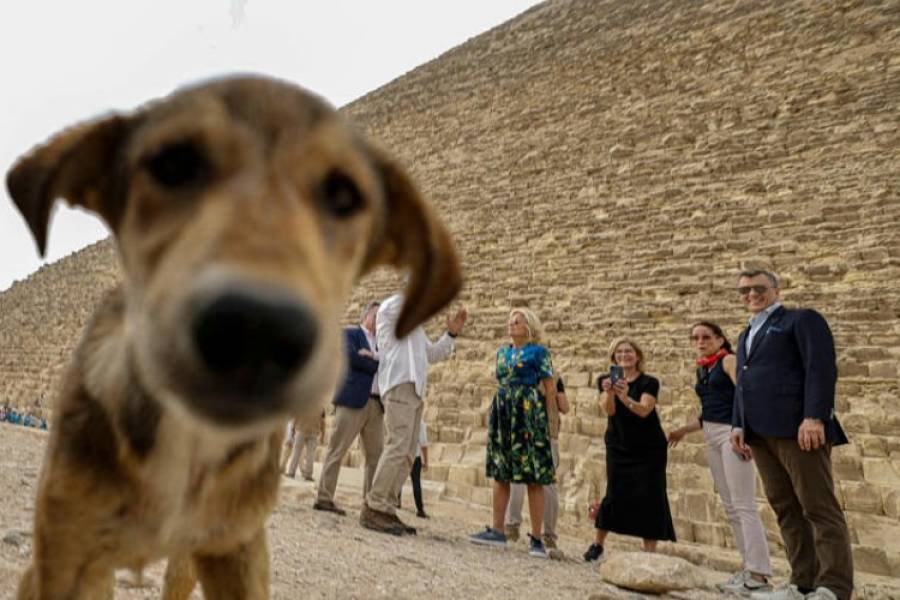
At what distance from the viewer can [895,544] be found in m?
5.99

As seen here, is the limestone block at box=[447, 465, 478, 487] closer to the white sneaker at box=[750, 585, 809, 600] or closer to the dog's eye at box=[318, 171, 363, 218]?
the white sneaker at box=[750, 585, 809, 600]

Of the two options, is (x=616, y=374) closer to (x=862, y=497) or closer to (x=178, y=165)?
(x=862, y=497)

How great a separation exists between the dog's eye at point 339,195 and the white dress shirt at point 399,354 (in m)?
3.59

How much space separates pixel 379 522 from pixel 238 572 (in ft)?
11.9

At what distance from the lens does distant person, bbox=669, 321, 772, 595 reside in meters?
4.29

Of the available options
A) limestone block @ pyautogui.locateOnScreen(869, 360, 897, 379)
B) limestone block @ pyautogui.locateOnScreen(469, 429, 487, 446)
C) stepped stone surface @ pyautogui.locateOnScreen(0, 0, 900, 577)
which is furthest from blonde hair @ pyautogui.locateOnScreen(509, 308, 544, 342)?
limestone block @ pyautogui.locateOnScreen(869, 360, 897, 379)

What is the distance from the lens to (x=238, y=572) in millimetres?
1233

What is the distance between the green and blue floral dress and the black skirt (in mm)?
524

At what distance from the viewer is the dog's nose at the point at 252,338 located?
2.19 ft

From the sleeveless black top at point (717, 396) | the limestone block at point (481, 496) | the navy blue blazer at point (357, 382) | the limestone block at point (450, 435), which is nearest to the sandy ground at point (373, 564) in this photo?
the navy blue blazer at point (357, 382)

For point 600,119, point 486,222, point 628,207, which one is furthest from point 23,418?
point 600,119

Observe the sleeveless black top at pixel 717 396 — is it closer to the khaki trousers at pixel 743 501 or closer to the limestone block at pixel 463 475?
the khaki trousers at pixel 743 501

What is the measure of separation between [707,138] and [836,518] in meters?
14.3

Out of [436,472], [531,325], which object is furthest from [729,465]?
[436,472]
